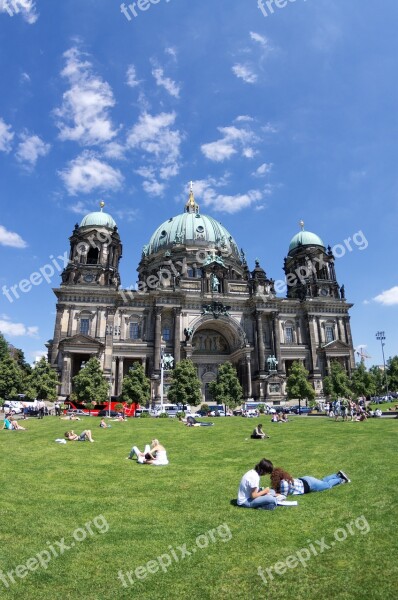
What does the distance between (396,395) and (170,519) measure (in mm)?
68591

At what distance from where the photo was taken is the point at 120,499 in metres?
9.04

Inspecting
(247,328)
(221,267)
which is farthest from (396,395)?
(221,267)

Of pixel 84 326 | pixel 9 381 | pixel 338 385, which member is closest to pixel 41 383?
pixel 9 381

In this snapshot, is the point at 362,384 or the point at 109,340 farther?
the point at 109,340

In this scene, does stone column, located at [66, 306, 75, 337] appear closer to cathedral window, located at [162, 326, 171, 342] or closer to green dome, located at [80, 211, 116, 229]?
cathedral window, located at [162, 326, 171, 342]

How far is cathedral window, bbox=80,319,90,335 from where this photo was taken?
60484mm

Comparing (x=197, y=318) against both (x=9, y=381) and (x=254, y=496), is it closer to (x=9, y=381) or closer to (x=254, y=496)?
(x=9, y=381)

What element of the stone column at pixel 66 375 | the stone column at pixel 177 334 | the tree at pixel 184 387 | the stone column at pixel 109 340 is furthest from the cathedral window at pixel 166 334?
the stone column at pixel 66 375

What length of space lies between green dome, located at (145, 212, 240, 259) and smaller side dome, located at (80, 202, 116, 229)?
1403cm

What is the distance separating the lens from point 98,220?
68.8 metres

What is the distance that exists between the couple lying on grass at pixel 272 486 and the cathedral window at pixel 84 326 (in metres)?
54.6

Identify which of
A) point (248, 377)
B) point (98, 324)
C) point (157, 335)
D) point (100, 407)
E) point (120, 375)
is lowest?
point (100, 407)

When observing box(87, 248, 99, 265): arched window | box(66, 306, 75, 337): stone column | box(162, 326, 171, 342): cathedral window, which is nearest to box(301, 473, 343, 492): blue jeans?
box(66, 306, 75, 337): stone column

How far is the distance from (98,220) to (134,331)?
69.3ft
